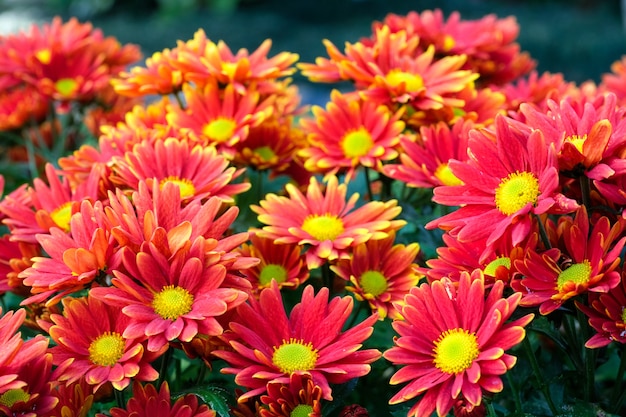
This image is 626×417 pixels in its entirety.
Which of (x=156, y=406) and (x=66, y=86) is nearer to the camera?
(x=156, y=406)

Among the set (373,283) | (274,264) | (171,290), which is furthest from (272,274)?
(171,290)

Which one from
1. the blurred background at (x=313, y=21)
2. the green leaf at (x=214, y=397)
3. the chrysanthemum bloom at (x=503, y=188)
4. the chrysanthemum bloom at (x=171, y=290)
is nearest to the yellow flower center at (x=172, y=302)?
the chrysanthemum bloom at (x=171, y=290)

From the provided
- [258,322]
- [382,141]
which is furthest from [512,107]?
[258,322]

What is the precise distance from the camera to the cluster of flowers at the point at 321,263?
3.18 feet

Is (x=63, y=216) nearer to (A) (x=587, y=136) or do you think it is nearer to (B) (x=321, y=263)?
(B) (x=321, y=263)

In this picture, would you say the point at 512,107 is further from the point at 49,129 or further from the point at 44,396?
the point at 49,129

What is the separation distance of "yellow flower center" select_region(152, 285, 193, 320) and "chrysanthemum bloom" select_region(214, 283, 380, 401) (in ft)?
0.21

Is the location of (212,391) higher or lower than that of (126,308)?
lower

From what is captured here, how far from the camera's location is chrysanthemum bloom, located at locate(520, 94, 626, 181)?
38.7 inches

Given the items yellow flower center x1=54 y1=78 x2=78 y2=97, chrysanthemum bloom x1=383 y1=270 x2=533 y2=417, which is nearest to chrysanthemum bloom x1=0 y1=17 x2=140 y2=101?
yellow flower center x1=54 y1=78 x2=78 y2=97

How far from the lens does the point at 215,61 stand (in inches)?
57.6

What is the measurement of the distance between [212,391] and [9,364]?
251mm

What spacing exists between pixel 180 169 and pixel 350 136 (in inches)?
12.5

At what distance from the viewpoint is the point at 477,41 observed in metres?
1.73
